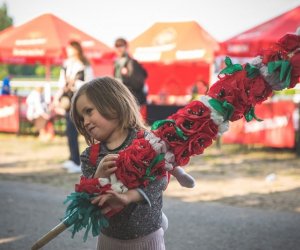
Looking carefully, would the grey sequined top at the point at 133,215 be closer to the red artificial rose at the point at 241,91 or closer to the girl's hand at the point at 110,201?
the girl's hand at the point at 110,201

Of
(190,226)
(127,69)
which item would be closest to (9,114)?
(127,69)

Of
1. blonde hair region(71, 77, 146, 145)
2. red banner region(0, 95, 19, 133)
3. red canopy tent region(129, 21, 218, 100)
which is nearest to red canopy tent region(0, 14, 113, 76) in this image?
red canopy tent region(129, 21, 218, 100)

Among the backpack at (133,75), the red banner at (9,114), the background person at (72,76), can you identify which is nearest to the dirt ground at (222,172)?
the background person at (72,76)

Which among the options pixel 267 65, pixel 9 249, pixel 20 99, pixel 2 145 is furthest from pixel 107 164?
pixel 20 99

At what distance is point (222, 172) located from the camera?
8.33 meters

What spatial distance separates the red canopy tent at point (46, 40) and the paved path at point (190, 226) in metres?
9.77

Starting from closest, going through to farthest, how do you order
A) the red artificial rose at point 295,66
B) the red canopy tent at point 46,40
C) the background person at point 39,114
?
the red artificial rose at point 295,66
the background person at point 39,114
the red canopy tent at point 46,40

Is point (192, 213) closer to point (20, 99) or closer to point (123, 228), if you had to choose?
point (123, 228)

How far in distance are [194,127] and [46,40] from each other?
13923 millimetres

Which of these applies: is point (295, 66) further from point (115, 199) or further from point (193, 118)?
point (115, 199)

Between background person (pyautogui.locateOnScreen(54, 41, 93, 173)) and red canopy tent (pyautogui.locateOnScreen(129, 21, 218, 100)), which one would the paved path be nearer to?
background person (pyautogui.locateOnScreen(54, 41, 93, 173))

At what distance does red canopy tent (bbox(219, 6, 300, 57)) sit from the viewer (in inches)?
410

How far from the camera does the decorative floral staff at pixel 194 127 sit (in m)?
2.26

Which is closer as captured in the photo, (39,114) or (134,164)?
(134,164)
